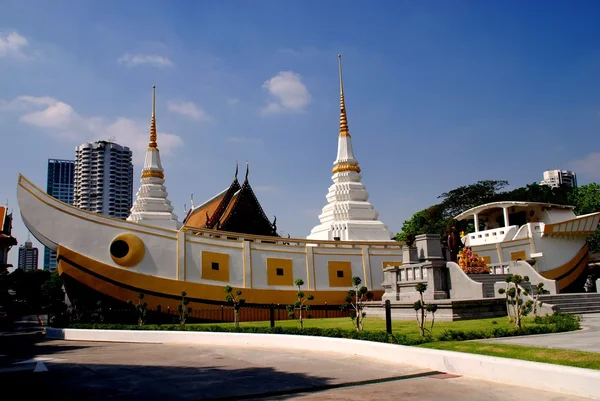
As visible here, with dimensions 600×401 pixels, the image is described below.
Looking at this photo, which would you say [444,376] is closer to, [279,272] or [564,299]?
[564,299]

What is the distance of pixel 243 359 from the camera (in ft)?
37.6

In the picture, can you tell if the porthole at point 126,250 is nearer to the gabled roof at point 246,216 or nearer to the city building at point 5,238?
the gabled roof at point 246,216

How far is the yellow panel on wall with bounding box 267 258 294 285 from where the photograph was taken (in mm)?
A: 24156

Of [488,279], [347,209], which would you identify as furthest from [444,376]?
[347,209]

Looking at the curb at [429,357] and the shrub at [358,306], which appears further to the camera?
the shrub at [358,306]

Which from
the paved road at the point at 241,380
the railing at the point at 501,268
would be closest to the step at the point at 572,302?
the railing at the point at 501,268

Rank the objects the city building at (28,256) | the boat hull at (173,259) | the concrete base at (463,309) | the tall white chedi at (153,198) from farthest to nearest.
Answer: the city building at (28,256) < the tall white chedi at (153,198) < the boat hull at (173,259) < the concrete base at (463,309)

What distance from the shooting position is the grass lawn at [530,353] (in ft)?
25.2

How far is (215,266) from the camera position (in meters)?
22.8

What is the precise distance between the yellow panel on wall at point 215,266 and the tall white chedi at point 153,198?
12.4 meters

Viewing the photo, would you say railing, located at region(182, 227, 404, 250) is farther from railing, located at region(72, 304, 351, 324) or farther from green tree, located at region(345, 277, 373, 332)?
green tree, located at region(345, 277, 373, 332)

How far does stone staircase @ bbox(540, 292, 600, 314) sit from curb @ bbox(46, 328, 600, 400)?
10430 mm

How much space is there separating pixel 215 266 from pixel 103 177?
357ft

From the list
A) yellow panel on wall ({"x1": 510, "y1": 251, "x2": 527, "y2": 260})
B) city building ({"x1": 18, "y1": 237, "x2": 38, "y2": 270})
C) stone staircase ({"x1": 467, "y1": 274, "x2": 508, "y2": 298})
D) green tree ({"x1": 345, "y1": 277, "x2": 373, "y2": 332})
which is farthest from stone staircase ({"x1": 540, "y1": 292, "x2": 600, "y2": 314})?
city building ({"x1": 18, "y1": 237, "x2": 38, "y2": 270})
